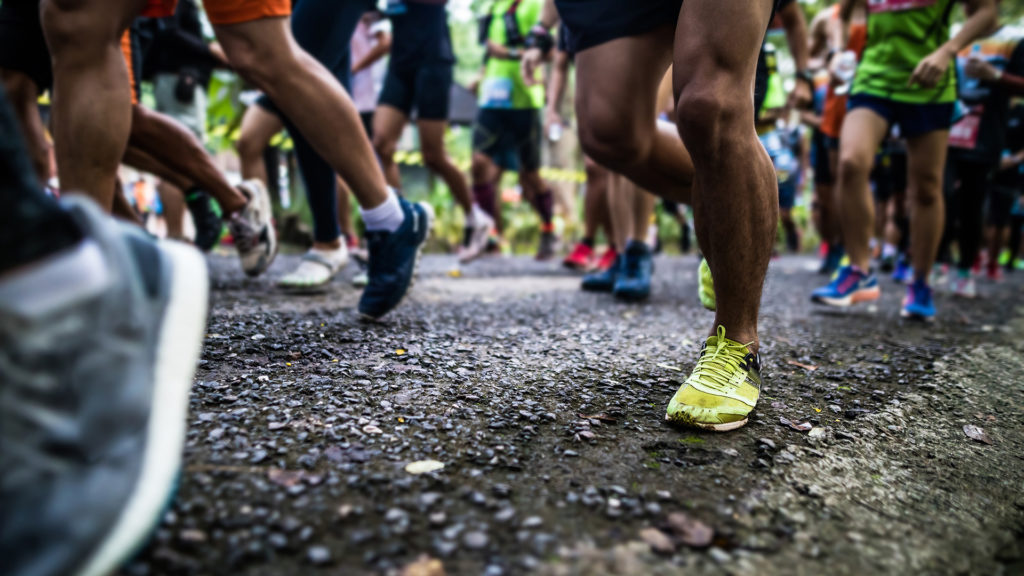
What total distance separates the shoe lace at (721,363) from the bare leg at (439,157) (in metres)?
3.61

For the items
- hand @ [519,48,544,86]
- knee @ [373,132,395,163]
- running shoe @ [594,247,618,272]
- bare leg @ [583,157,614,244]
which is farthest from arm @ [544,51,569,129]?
knee @ [373,132,395,163]

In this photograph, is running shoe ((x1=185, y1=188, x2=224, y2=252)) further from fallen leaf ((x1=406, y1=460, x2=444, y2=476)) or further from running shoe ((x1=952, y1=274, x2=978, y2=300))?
running shoe ((x1=952, y1=274, x2=978, y2=300))

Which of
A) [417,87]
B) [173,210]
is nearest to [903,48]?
[417,87]

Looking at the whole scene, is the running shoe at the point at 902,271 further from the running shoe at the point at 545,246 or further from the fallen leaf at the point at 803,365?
the fallen leaf at the point at 803,365

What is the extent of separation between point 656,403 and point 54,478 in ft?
3.80

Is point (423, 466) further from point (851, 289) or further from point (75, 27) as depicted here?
point (851, 289)

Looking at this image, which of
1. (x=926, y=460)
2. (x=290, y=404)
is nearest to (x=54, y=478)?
(x=290, y=404)

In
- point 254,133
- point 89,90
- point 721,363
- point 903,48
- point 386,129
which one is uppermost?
point 903,48

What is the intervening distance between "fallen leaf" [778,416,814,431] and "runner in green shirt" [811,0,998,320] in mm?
2157

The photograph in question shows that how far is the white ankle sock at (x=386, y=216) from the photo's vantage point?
6.64ft

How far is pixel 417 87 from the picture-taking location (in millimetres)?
4391

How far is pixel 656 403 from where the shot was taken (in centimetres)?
144

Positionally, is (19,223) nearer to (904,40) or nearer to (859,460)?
(859,460)

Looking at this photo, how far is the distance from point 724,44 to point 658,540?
99 centimetres
